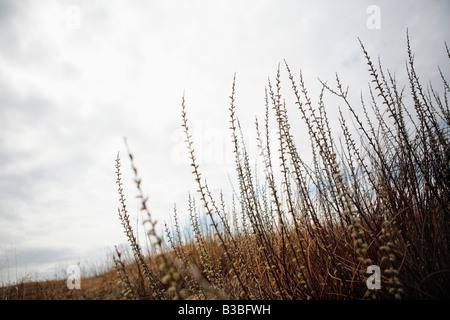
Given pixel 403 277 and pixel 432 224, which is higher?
pixel 432 224

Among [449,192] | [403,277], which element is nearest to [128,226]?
[403,277]

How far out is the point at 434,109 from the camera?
248cm

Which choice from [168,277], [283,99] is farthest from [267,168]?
[168,277]

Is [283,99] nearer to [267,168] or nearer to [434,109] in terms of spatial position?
[267,168]

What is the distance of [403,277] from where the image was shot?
161 centimetres

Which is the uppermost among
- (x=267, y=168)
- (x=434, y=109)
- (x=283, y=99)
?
(x=283, y=99)
